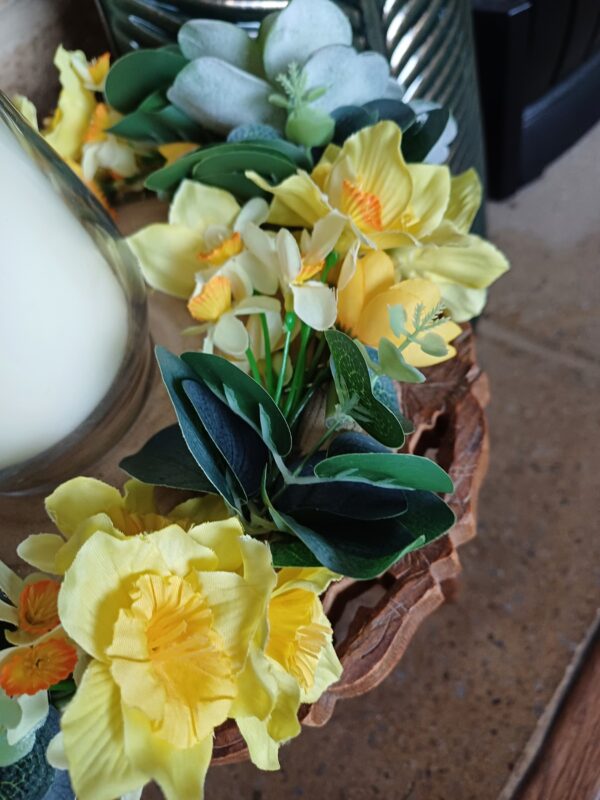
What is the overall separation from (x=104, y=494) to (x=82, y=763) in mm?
106

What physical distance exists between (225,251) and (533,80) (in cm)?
60

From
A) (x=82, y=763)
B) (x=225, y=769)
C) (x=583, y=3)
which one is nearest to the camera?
(x=82, y=763)

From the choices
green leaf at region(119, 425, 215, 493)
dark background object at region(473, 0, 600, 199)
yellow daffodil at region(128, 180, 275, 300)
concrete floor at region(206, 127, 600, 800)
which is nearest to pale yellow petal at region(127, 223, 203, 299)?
yellow daffodil at region(128, 180, 275, 300)

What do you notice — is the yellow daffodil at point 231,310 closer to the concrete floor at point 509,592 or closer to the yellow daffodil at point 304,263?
the yellow daffodil at point 304,263

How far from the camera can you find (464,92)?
63 cm

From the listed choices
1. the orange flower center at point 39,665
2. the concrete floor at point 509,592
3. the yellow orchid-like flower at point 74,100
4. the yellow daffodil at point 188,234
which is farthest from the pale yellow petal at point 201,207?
the concrete floor at point 509,592

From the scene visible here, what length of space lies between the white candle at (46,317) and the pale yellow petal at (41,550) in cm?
5

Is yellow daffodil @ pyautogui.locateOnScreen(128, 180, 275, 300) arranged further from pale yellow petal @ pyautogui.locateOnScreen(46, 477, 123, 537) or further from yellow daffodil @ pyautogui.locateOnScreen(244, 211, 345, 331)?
pale yellow petal @ pyautogui.locateOnScreen(46, 477, 123, 537)

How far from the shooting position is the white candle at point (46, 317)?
0.31 meters

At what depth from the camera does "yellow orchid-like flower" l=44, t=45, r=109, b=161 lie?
0.48 meters

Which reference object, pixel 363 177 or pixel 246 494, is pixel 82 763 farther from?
pixel 363 177

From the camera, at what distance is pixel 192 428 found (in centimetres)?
32

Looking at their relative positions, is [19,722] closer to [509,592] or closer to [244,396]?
[244,396]

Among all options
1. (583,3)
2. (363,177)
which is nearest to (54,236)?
(363,177)
